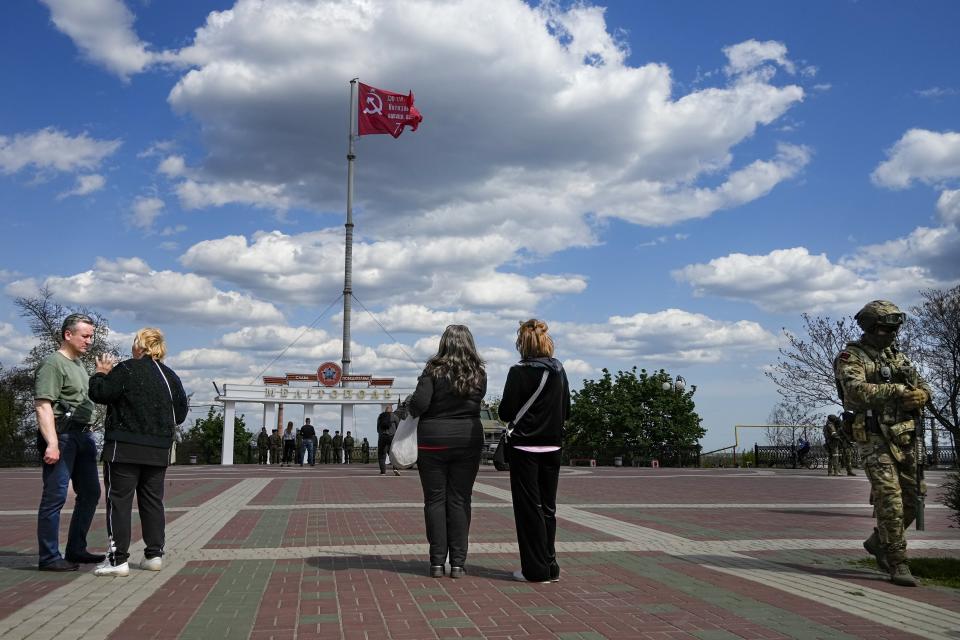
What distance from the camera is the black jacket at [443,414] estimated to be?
612 cm

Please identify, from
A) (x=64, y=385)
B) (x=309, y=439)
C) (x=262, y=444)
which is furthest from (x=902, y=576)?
(x=262, y=444)

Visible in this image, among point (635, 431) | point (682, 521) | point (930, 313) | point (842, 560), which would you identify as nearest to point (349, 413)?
point (635, 431)

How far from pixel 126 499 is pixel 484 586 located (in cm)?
257

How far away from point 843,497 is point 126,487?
40.9ft

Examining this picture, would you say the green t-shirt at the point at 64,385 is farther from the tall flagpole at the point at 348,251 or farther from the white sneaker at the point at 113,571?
the tall flagpole at the point at 348,251

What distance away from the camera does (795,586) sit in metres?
5.83

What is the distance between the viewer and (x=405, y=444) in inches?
249

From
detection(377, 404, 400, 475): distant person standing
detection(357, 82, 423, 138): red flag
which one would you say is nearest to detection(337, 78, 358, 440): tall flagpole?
detection(357, 82, 423, 138): red flag

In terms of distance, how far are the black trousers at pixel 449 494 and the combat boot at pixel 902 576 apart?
295cm

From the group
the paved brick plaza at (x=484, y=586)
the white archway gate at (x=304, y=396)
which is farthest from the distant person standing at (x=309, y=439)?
the paved brick plaza at (x=484, y=586)

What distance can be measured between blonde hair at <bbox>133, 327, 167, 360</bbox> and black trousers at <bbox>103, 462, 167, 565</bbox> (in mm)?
812

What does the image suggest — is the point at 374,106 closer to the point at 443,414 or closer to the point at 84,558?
the point at 84,558

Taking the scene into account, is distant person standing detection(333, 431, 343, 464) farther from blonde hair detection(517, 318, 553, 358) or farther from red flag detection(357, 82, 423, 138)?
blonde hair detection(517, 318, 553, 358)

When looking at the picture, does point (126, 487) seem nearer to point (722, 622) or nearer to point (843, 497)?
point (722, 622)
